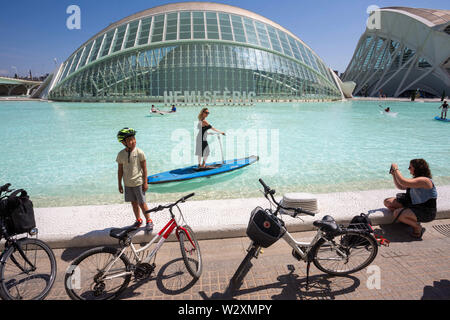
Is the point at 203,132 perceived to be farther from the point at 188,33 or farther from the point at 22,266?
the point at 188,33

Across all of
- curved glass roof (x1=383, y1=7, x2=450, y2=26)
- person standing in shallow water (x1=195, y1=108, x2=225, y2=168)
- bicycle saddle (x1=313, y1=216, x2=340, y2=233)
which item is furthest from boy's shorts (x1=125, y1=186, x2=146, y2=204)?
curved glass roof (x1=383, y1=7, x2=450, y2=26)

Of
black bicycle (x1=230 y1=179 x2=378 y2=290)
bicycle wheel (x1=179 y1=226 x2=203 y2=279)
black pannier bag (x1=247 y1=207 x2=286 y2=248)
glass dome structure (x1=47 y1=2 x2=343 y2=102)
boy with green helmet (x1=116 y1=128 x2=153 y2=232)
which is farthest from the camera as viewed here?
glass dome structure (x1=47 y1=2 x2=343 y2=102)

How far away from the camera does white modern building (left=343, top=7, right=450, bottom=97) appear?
53.5 meters

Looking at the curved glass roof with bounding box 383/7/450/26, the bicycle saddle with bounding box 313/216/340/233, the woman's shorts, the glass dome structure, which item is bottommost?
the woman's shorts

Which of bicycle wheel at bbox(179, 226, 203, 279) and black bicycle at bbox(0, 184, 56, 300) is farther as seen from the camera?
bicycle wheel at bbox(179, 226, 203, 279)

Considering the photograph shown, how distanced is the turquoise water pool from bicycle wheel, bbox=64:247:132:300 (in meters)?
3.82

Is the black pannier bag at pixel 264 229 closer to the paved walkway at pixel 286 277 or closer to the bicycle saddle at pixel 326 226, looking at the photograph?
the bicycle saddle at pixel 326 226

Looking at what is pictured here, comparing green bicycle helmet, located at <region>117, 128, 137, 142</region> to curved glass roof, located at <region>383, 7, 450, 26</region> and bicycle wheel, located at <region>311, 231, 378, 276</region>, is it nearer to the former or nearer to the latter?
bicycle wheel, located at <region>311, 231, 378, 276</region>

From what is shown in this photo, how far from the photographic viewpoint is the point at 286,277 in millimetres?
3352
